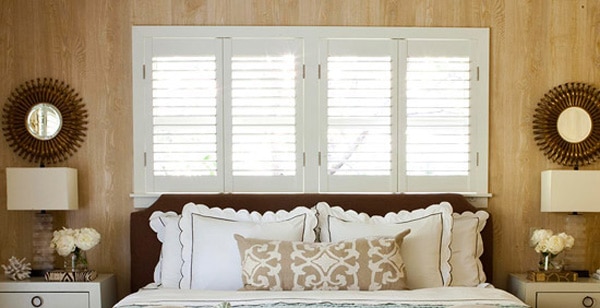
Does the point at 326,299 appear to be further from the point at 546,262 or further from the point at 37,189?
the point at 37,189

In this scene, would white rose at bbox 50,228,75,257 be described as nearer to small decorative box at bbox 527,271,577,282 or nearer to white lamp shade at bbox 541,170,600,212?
small decorative box at bbox 527,271,577,282

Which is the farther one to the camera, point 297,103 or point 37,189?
point 297,103

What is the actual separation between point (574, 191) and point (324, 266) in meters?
1.62

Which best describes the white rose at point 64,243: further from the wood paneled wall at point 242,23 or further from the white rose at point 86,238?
the wood paneled wall at point 242,23

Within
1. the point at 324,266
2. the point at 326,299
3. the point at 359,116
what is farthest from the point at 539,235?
the point at 326,299

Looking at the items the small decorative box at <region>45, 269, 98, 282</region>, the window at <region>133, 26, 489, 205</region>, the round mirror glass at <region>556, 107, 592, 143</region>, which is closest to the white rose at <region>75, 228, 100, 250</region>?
the small decorative box at <region>45, 269, 98, 282</region>

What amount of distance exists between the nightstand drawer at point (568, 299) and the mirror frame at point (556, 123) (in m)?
0.79

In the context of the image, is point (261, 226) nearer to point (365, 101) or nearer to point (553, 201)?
point (365, 101)

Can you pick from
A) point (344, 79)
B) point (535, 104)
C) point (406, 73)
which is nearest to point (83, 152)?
point (344, 79)

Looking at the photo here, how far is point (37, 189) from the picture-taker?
3.80 m

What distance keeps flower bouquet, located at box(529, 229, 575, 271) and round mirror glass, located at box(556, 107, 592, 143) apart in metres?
0.59

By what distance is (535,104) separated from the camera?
407 centimetres

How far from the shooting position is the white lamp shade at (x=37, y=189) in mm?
3799

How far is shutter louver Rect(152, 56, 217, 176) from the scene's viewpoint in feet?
13.1
